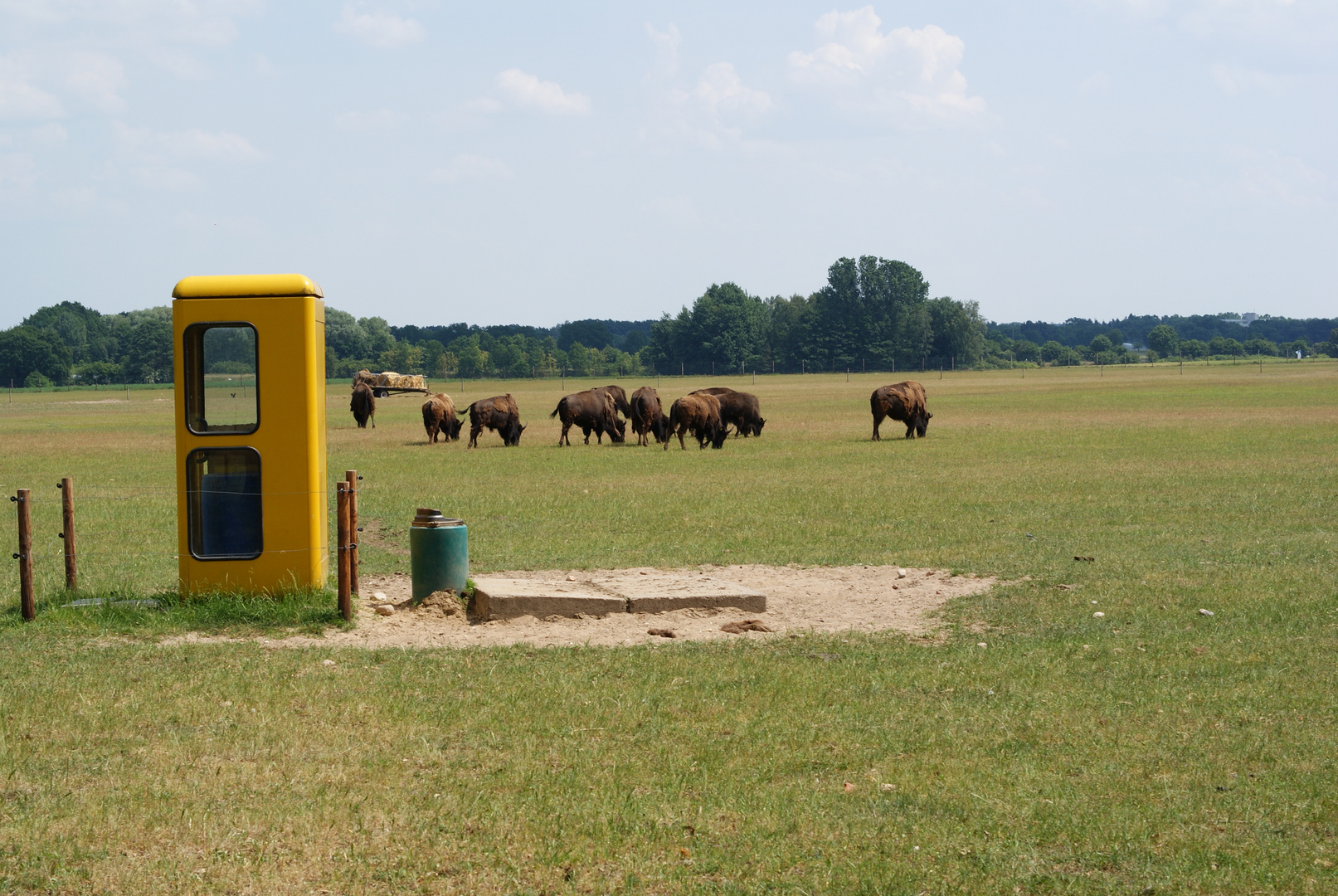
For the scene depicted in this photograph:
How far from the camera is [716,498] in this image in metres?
18.2

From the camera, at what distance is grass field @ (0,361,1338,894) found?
190 inches

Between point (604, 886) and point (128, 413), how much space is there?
5116 centimetres

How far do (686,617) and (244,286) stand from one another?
4.36m

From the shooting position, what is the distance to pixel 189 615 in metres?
9.24

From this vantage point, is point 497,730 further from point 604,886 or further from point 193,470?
point 193,470

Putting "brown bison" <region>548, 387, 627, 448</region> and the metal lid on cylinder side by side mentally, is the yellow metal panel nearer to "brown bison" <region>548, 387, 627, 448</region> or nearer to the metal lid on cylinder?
the metal lid on cylinder

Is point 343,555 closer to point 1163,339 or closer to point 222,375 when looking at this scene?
point 222,375

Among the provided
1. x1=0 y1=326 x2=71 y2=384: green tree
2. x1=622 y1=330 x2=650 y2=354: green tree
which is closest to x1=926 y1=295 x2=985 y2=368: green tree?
x1=622 y1=330 x2=650 y2=354: green tree

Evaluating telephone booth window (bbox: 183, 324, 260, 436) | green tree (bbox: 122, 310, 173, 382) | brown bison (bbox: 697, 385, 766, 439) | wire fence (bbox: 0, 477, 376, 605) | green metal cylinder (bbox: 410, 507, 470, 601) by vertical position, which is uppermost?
green tree (bbox: 122, 310, 173, 382)

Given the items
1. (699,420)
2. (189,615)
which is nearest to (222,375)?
(189,615)

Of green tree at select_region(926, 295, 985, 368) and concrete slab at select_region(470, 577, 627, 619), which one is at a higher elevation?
green tree at select_region(926, 295, 985, 368)

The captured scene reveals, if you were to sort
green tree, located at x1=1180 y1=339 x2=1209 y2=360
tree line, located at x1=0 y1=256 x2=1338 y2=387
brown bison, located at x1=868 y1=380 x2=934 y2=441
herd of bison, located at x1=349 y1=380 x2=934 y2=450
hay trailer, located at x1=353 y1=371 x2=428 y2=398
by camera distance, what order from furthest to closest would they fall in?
green tree, located at x1=1180 y1=339 x2=1209 y2=360 < tree line, located at x1=0 y1=256 x2=1338 y2=387 < hay trailer, located at x1=353 y1=371 x2=428 y2=398 < brown bison, located at x1=868 y1=380 x2=934 y2=441 < herd of bison, located at x1=349 y1=380 x2=934 y2=450

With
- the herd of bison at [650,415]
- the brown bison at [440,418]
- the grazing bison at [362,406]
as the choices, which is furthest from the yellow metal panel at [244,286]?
the grazing bison at [362,406]

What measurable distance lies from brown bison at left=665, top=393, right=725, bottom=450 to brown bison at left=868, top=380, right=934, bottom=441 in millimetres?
4198
